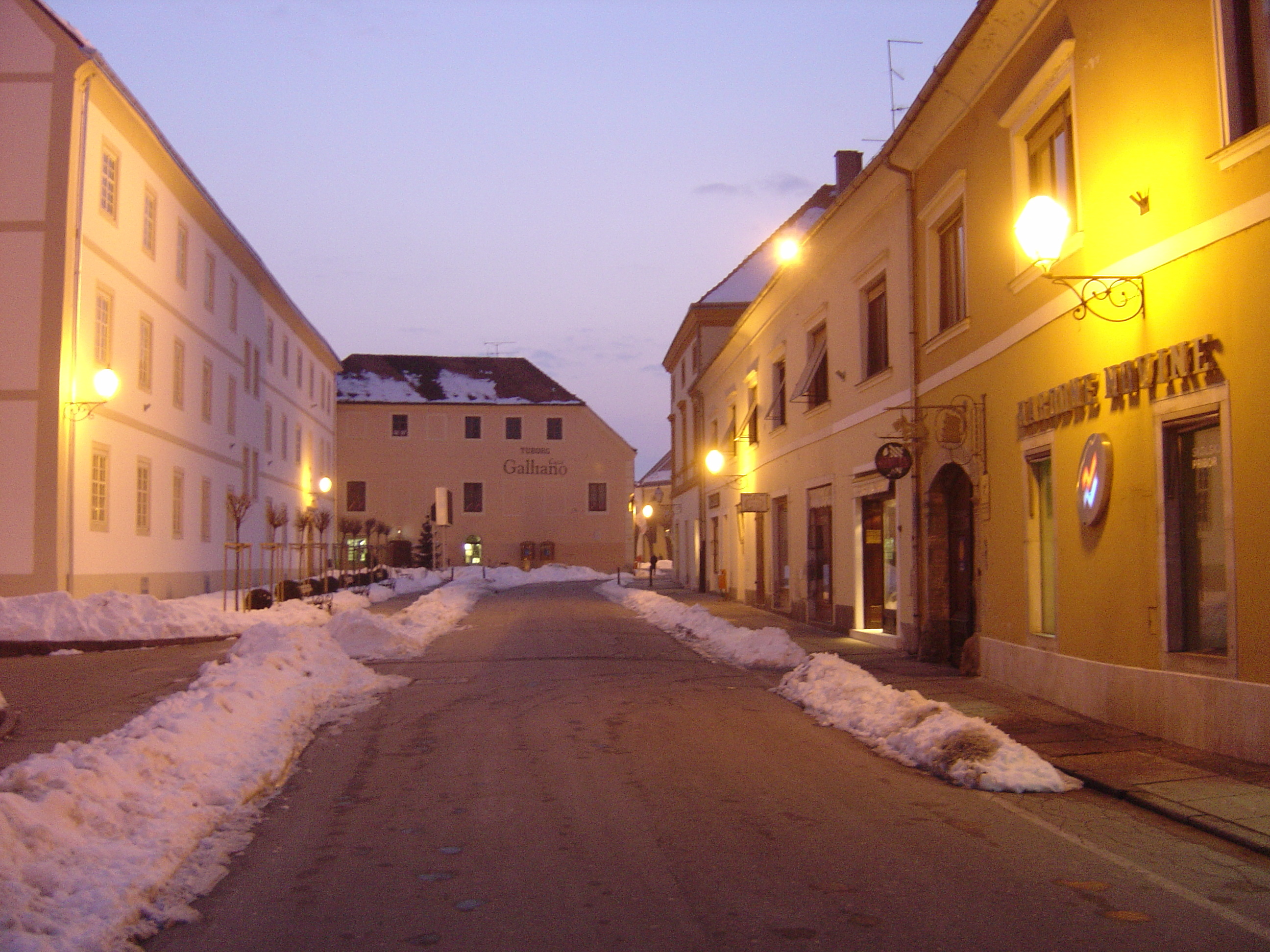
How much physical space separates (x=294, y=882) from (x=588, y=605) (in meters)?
25.0

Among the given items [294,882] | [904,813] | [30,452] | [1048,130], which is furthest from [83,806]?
[30,452]

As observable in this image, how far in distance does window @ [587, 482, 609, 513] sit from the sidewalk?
169 ft

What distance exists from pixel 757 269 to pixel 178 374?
64.1 feet

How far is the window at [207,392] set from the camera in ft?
107

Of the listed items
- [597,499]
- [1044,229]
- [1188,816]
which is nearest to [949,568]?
[1044,229]

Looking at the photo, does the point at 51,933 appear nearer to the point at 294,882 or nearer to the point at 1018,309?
the point at 294,882

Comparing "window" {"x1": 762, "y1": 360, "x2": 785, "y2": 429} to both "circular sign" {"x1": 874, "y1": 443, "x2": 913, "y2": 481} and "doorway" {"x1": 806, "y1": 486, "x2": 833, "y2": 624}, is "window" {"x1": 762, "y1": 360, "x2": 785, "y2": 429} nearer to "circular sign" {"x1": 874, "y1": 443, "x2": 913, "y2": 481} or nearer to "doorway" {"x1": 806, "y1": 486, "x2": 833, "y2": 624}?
"doorway" {"x1": 806, "y1": 486, "x2": 833, "y2": 624}

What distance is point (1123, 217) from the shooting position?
9.49 meters

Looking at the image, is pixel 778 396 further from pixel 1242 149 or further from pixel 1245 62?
pixel 1242 149

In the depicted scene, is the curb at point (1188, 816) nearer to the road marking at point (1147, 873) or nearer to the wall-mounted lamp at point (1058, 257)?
the road marking at point (1147, 873)

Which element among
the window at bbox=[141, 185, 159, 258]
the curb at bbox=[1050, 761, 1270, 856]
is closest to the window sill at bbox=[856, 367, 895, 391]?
the curb at bbox=[1050, 761, 1270, 856]

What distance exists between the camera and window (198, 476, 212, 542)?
31516 millimetres

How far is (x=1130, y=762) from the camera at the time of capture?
7.87 m

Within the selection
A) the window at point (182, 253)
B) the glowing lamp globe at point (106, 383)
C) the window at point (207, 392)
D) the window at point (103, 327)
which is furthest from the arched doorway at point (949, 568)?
the window at point (207, 392)
